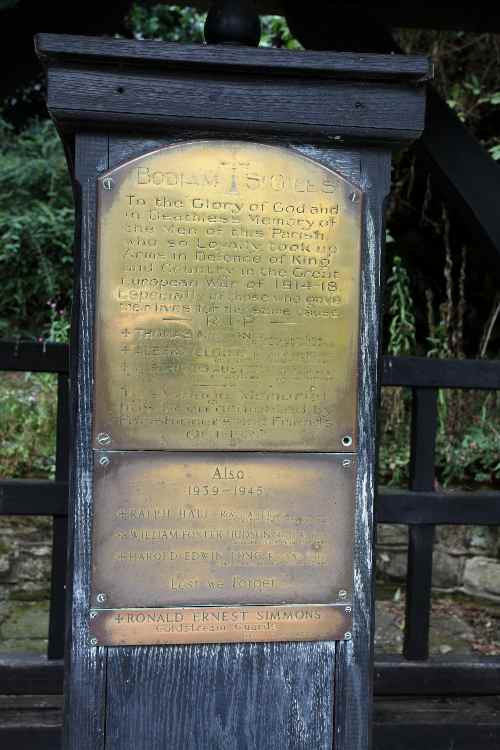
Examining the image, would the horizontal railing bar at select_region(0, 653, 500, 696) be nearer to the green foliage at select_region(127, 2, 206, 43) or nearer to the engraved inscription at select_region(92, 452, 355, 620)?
the engraved inscription at select_region(92, 452, 355, 620)

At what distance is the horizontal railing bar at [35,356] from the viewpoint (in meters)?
2.34

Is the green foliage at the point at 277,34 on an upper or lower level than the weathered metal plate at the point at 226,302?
upper

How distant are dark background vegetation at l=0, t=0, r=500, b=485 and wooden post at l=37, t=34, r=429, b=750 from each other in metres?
2.32

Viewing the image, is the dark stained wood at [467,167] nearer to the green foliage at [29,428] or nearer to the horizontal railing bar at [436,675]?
the horizontal railing bar at [436,675]

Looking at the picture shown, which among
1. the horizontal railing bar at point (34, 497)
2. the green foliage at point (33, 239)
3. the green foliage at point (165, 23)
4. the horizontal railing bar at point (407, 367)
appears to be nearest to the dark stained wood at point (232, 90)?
the horizontal railing bar at point (407, 367)

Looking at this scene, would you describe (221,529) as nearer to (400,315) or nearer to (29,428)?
(29,428)

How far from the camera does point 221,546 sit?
1.64m

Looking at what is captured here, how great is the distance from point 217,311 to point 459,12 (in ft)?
5.21

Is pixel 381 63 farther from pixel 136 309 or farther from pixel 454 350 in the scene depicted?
pixel 454 350

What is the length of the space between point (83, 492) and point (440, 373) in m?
1.30

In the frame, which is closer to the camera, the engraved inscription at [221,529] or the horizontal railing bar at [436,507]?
the engraved inscription at [221,529]

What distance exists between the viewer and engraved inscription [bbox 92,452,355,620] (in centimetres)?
162

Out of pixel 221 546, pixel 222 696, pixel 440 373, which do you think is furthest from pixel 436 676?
pixel 221 546

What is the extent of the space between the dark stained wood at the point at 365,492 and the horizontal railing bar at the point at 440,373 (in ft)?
2.42
